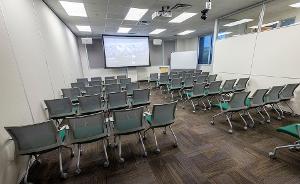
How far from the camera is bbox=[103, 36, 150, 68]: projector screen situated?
960cm

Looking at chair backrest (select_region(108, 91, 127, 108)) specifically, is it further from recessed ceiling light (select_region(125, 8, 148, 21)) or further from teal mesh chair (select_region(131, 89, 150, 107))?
recessed ceiling light (select_region(125, 8, 148, 21))

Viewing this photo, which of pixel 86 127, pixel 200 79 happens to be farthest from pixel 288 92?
pixel 86 127

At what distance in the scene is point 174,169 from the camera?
7.20 ft

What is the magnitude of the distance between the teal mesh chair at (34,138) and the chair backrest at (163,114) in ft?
4.94

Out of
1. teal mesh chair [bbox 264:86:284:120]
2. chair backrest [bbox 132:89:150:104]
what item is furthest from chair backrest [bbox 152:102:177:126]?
teal mesh chair [bbox 264:86:284:120]

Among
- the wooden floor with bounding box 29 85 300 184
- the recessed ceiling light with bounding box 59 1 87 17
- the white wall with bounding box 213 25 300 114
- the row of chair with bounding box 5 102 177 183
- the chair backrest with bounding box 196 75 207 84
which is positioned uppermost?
the recessed ceiling light with bounding box 59 1 87 17

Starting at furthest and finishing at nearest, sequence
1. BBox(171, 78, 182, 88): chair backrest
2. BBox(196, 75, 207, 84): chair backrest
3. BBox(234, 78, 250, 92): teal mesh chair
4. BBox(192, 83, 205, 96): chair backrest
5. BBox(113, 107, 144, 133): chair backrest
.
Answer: BBox(196, 75, 207, 84): chair backrest, BBox(171, 78, 182, 88): chair backrest, BBox(234, 78, 250, 92): teal mesh chair, BBox(192, 83, 205, 96): chair backrest, BBox(113, 107, 144, 133): chair backrest

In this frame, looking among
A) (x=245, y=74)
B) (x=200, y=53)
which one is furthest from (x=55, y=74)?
(x=200, y=53)

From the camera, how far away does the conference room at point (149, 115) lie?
80.8 inches

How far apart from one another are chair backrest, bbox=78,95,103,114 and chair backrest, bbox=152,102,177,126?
5.30ft

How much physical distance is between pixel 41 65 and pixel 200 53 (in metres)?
11.2

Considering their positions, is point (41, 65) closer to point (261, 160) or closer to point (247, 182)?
point (247, 182)

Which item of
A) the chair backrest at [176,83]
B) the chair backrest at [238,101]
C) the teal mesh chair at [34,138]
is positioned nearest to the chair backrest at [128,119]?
the teal mesh chair at [34,138]

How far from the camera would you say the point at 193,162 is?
7.66ft
